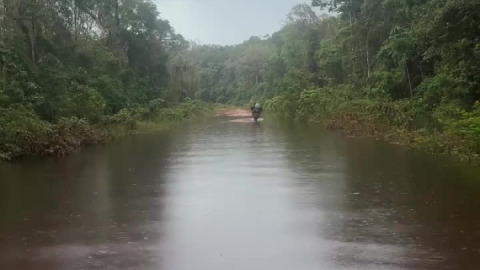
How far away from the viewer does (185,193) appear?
36.0 feet

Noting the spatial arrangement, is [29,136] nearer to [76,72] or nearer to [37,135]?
[37,135]

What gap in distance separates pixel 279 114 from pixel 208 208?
128 ft

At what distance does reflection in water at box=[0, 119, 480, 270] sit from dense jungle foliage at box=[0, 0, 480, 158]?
10.8ft

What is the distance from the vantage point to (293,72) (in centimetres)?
4978

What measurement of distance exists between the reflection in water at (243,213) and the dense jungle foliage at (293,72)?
3288 millimetres

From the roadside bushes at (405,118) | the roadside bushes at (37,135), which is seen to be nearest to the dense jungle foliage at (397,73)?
the roadside bushes at (405,118)

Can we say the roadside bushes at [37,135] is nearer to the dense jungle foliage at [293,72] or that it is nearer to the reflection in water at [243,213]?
the dense jungle foliage at [293,72]

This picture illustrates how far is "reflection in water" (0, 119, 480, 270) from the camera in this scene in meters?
6.62

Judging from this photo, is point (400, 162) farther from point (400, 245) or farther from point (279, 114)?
point (279, 114)

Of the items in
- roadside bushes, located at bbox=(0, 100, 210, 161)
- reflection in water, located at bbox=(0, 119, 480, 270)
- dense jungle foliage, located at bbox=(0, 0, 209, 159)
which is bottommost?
reflection in water, located at bbox=(0, 119, 480, 270)

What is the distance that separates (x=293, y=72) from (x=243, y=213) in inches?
1637

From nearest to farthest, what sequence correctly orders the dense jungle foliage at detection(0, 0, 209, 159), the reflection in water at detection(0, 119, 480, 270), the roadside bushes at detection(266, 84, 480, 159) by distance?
the reflection in water at detection(0, 119, 480, 270) < the roadside bushes at detection(266, 84, 480, 159) < the dense jungle foliage at detection(0, 0, 209, 159)

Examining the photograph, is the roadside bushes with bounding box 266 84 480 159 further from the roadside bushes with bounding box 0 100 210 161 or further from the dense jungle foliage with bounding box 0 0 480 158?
the roadside bushes with bounding box 0 100 210 161

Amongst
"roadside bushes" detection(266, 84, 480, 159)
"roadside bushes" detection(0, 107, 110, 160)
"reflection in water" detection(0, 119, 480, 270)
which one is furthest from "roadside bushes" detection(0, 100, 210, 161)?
"roadside bushes" detection(266, 84, 480, 159)
